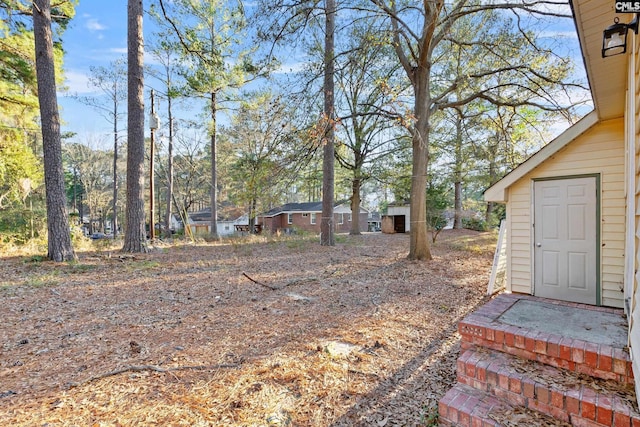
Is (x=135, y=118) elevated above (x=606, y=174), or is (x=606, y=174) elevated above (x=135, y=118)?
(x=135, y=118)

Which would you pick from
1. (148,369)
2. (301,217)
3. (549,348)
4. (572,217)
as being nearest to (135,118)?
(148,369)

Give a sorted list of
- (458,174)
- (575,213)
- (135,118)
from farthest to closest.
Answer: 1. (458,174)
2. (135,118)
3. (575,213)

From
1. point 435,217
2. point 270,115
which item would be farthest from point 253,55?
point 435,217

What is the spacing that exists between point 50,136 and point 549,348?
31.4ft

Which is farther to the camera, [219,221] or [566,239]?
[219,221]

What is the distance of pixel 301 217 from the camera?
30.3m

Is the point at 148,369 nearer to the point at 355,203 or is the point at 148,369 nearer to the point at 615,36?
the point at 615,36

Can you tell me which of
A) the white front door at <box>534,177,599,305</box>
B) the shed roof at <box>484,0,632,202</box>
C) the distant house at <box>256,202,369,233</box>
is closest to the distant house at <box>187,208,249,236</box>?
the distant house at <box>256,202,369,233</box>

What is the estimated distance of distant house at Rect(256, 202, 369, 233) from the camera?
29703mm

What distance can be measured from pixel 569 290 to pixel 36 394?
640 centimetres

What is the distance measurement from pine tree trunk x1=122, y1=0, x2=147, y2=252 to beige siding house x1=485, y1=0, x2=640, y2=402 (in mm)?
8885

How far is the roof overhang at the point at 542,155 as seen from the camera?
14.0ft

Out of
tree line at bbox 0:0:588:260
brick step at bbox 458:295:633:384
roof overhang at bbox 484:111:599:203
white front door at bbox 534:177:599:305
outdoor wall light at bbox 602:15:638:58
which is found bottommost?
brick step at bbox 458:295:633:384

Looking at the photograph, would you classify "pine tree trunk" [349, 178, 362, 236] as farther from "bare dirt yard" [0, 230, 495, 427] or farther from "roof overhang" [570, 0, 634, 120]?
"roof overhang" [570, 0, 634, 120]
